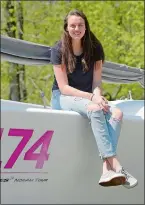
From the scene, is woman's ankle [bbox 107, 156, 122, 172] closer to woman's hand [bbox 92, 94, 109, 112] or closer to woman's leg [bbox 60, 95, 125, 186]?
woman's leg [bbox 60, 95, 125, 186]

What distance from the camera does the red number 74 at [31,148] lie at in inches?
107

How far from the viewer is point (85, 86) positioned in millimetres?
3268

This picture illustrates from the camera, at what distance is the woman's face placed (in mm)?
3125

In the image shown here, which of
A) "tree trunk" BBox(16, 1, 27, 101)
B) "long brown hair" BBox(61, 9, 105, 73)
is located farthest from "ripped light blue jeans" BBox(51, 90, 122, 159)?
"tree trunk" BBox(16, 1, 27, 101)

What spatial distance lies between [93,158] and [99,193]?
291mm

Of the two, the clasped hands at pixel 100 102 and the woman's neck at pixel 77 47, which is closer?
the clasped hands at pixel 100 102

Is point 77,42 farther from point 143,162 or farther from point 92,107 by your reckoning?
point 143,162

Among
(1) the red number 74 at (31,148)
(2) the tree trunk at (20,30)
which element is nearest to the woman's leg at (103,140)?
(1) the red number 74 at (31,148)

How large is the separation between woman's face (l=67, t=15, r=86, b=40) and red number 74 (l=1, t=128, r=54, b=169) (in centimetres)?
72

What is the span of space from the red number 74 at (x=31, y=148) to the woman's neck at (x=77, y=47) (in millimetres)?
659

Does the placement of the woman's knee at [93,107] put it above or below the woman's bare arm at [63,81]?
below

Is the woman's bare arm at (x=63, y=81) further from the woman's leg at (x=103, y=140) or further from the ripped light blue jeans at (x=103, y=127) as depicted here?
the woman's leg at (x=103, y=140)

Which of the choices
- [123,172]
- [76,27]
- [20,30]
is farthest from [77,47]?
[20,30]

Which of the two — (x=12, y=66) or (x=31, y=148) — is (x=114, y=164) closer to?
(x=31, y=148)
